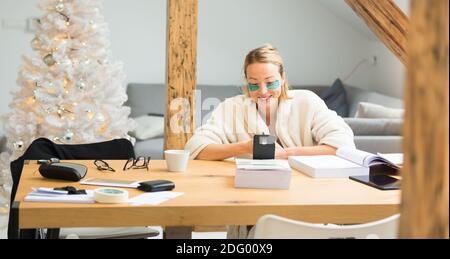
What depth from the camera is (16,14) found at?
19.3 ft

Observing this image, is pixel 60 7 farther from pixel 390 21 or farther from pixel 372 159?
pixel 372 159

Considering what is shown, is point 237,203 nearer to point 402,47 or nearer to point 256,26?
point 402,47

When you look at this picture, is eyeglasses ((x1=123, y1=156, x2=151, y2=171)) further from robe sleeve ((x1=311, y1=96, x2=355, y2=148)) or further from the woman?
robe sleeve ((x1=311, y1=96, x2=355, y2=148))

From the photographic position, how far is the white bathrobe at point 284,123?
311cm

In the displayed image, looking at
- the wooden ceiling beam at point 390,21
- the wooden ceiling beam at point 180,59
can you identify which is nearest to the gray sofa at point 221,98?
the wooden ceiling beam at point 390,21

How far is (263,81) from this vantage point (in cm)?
309

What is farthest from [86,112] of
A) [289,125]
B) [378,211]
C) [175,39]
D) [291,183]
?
[378,211]

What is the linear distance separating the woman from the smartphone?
1.35ft

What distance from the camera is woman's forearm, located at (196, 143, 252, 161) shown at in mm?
2915

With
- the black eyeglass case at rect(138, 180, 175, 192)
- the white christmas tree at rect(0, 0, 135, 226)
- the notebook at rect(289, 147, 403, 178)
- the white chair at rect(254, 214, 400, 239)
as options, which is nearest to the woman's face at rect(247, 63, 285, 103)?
the notebook at rect(289, 147, 403, 178)

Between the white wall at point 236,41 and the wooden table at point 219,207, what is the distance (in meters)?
3.63

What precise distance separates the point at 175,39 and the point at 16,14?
2573 mm

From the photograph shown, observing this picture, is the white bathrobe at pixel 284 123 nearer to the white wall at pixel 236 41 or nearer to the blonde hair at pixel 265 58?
the blonde hair at pixel 265 58

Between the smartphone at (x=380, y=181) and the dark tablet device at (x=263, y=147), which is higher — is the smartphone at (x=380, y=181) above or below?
below
